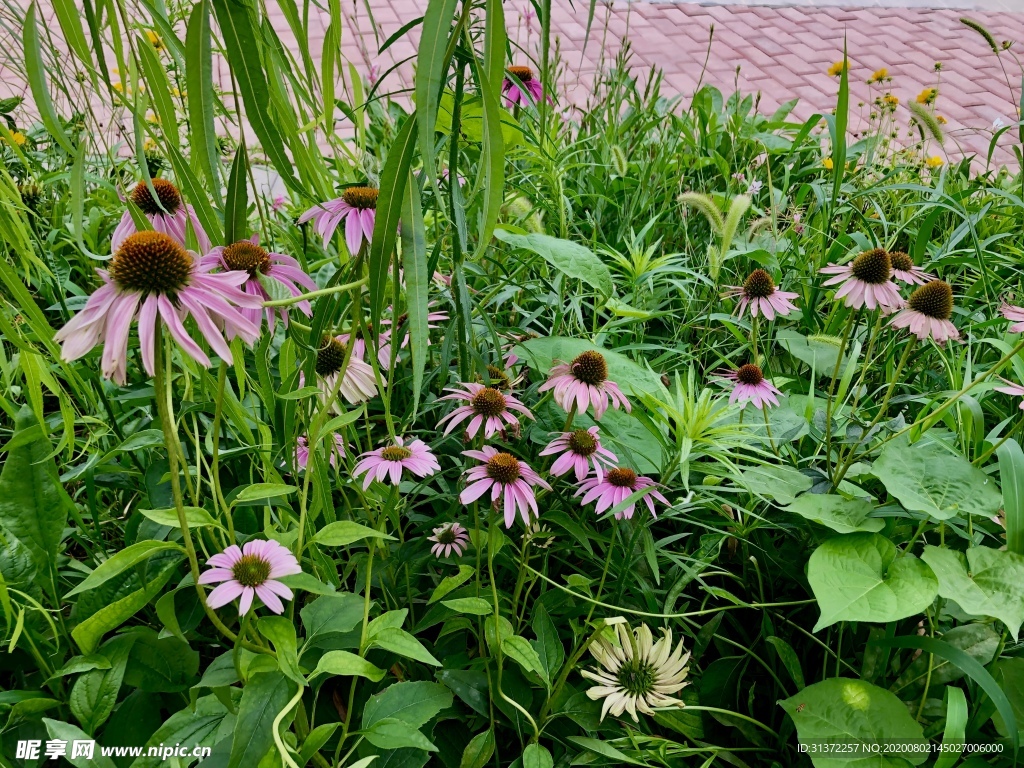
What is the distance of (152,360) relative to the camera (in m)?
0.58

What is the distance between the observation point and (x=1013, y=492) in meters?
0.93

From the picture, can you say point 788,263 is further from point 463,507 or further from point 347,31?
point 347,31

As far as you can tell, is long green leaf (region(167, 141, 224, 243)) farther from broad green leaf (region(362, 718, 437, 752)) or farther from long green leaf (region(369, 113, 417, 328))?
broad green leaf (region(362, 718, 437, 752))

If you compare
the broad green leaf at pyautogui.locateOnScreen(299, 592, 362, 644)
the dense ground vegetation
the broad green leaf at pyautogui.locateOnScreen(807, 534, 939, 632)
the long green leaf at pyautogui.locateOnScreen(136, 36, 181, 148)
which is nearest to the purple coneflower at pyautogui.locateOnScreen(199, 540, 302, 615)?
the dense ground vegetation

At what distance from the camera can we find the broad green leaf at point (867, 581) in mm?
847

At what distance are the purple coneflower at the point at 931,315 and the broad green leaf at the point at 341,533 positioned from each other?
0.78 metres

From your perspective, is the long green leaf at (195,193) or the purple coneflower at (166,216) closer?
the long green leaf at (195,193)

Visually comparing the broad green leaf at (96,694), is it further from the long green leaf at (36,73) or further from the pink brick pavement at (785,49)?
the pink brick pavement at (785,49)

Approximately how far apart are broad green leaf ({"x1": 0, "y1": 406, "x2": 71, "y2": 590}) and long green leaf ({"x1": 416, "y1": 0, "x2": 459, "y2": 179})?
0.68 metres

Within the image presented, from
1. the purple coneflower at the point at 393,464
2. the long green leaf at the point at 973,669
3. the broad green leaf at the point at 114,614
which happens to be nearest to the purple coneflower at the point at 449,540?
the purple coneflower at the point at 393,464

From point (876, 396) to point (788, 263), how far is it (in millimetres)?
433

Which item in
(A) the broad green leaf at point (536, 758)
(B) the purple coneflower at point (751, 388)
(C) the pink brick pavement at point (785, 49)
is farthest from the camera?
(C) the pink brick pavement at point (785, 49)

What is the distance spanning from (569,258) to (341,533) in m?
0.66

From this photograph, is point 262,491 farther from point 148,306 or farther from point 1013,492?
point 1013,492
